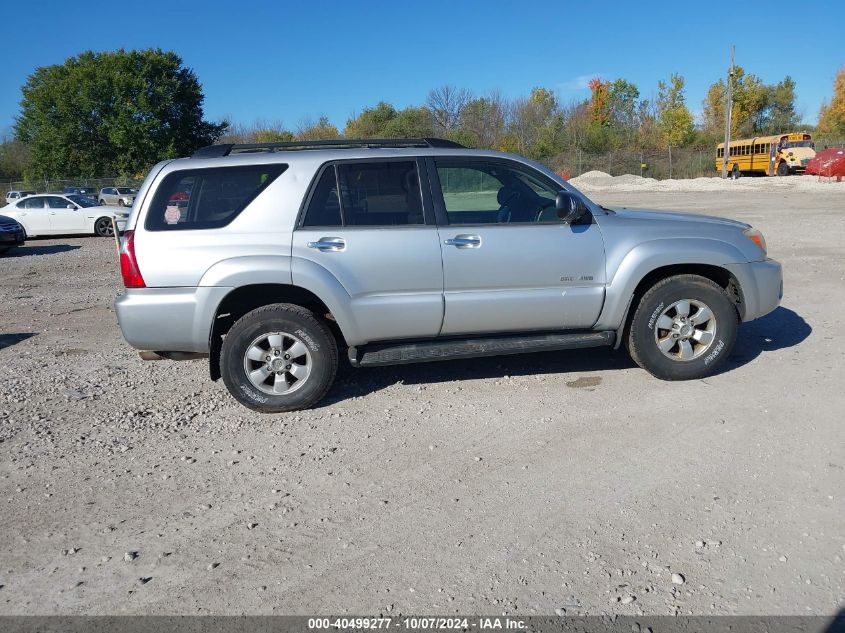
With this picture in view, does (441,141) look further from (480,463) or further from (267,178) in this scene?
(480,463)

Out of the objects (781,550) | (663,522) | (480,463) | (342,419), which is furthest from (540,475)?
(342,419)

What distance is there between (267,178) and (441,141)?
60.3 inches

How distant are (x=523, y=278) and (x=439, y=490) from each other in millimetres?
1941

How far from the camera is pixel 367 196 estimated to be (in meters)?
5.18

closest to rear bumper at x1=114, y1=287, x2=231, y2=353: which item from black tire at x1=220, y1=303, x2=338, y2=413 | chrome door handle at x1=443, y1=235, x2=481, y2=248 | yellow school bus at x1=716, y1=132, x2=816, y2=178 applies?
black tire at x1=220, y1=303, x2=338, y2=413

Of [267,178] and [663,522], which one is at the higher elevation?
[267,178]

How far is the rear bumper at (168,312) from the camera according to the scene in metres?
4.91

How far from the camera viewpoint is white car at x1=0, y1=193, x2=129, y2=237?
2234cm

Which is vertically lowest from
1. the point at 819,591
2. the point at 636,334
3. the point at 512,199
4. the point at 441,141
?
the point at 819,591

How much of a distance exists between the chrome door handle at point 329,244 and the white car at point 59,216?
768 inches

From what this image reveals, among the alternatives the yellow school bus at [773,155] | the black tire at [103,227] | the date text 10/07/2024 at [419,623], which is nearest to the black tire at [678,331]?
the date text 10/07/2024 at [419,623]

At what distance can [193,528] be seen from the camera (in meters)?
3.62

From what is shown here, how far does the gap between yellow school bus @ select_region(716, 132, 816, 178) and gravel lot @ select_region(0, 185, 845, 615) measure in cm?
4431

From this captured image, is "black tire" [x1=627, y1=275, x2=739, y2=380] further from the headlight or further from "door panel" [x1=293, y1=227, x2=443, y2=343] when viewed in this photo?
"door panel" [x1=293, y1=227, x2=443, y2=343]
